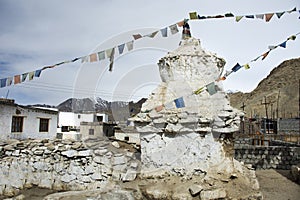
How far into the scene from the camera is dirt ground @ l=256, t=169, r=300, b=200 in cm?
645

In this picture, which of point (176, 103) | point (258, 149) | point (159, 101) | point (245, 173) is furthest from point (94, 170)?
point (258, 149)

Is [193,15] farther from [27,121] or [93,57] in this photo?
[27,121]

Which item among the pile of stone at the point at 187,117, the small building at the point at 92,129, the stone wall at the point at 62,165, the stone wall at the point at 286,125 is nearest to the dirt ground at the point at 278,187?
the pile of stone at the point at 187,117

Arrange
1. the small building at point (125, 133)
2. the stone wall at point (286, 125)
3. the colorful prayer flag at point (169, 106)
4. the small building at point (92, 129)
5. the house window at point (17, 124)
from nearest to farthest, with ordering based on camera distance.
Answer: the colorful prayer flag at point (169, 106) → the house window at point (17, 124) → the small building at point (125, 133) → the small building at point (92, 129) → the stone wall at point (286, 125)

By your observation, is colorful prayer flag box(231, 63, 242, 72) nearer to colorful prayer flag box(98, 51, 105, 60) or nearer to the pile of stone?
the pile of stone

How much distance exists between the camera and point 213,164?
652 cm

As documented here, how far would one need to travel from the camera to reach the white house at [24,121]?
1562cm

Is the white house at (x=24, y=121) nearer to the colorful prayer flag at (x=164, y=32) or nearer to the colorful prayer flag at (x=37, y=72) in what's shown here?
the colorful prayer flag at (x=37, y=72)

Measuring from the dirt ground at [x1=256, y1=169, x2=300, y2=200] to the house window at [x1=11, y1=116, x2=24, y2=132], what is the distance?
14246 millimetres

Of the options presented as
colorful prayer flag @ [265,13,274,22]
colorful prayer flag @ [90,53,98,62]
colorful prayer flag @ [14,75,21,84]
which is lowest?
colorful prayer flag @ [14,75,21,84]

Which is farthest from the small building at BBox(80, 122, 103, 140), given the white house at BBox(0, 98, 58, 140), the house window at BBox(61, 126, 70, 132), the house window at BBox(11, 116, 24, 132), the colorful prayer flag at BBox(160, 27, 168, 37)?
the colorful prayer flag at BBox(160, 27, 168, 37)

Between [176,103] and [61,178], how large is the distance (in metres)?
4.39

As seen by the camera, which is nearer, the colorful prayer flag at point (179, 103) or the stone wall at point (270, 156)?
the colorful prayer flag at point (179, 103)

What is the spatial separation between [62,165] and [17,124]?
10.3 metres
